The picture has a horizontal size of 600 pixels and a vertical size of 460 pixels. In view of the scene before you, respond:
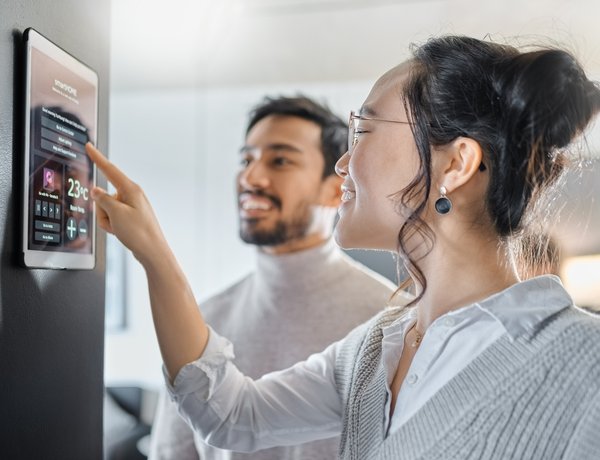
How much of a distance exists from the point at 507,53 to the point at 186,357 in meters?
0.55

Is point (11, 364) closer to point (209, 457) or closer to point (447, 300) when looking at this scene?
point (447, 300)

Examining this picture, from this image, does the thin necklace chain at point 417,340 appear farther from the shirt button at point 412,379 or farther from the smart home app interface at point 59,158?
the smart home app interface at point 59,158

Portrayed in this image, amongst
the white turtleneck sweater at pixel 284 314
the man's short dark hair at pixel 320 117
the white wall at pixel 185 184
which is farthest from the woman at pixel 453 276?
the white wall at pixel 185 184

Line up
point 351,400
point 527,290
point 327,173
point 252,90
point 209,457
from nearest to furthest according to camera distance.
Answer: point 527,290, point 351,400, point 209,457, point 327,173, point 252,90

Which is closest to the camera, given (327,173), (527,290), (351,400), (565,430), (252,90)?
(565,430)

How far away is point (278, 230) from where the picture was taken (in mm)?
1477

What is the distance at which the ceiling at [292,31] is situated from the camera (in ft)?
6.97

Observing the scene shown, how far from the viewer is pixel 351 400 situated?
839mm

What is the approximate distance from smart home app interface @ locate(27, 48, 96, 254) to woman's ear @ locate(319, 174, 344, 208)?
0.80 meters

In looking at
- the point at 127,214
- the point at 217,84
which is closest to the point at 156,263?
the point at 127,214

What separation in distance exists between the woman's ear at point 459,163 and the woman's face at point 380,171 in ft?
0.11

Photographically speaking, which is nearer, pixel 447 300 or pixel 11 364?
pixel 11 364

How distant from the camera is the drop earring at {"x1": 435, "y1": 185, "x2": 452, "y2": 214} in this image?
75cm

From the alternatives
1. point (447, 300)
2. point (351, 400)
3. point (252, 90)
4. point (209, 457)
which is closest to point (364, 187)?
point (447, 300)
